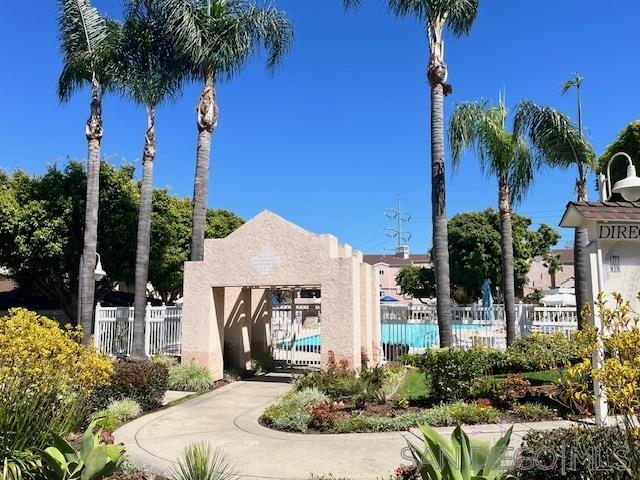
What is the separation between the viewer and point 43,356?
6105mm

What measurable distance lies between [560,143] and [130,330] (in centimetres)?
1550

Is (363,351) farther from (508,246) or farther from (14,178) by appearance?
(14,178)

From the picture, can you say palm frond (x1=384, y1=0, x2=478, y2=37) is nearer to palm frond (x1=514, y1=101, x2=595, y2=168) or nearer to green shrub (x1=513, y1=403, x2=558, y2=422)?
palm frond (x1=514, y1=101, x2=595, y2=168)

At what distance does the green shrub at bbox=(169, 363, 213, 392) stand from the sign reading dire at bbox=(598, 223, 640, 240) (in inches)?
373

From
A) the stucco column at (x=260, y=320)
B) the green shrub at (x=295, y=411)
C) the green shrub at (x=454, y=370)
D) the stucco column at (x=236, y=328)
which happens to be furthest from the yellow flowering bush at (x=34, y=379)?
the stucco column at (x=260, y=320)

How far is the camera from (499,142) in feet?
52.6

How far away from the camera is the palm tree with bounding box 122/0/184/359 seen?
16547 mm

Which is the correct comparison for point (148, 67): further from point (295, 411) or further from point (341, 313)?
point (295, 411)

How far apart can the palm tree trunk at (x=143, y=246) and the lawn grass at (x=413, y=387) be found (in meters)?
7.94

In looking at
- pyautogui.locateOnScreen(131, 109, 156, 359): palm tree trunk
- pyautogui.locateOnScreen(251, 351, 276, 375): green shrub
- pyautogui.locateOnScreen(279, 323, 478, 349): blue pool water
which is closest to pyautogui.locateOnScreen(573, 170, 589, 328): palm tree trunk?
pyautogui.locateOnScreen(279, 323, 478, 349): blue pool water

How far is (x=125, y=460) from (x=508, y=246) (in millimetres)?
13832

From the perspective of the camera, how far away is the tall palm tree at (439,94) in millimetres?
13211

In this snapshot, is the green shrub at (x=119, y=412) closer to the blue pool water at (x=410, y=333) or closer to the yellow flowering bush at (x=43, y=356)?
the yellow flowering bush at (x=43, y=356)

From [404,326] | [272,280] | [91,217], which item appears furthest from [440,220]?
[91,217]
